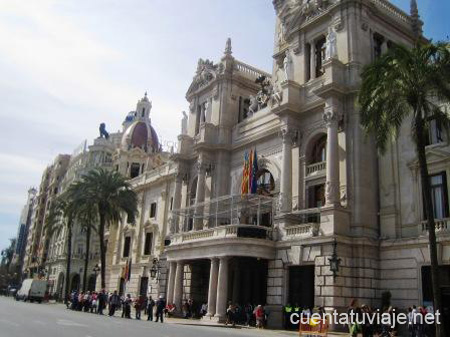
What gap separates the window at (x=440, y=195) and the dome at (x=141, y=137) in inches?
2243

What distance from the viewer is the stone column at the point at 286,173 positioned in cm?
3309

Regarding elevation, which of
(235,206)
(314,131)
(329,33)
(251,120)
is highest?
(329,33)

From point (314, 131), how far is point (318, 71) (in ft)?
17.5

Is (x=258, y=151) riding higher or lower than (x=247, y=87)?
lower

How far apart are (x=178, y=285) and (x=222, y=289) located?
20.6 ft

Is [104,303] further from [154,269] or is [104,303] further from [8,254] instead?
[8,254]

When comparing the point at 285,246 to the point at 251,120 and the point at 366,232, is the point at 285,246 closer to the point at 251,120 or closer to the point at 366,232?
the point at 366,232

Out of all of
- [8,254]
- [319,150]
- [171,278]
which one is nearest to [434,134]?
A: [319,150]

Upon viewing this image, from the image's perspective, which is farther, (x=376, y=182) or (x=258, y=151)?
(x=258, y=151)

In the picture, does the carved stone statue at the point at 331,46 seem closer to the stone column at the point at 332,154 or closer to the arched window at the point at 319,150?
the stone column at the point at 332,154

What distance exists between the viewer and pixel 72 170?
99.1m

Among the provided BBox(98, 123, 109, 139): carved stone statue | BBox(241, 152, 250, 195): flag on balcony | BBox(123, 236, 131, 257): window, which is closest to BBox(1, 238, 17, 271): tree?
BBox(98, 123, 109, 139): carved stone statue

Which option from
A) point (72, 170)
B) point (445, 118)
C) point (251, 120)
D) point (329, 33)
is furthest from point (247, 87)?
point (72, 170)

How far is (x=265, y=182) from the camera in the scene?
38438 millimetres
